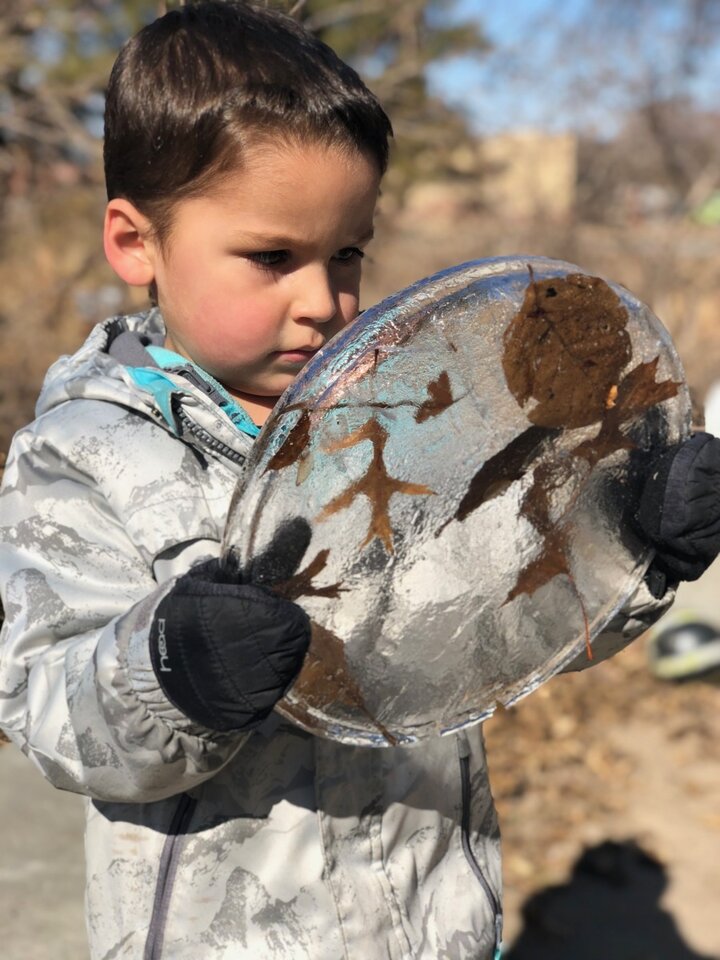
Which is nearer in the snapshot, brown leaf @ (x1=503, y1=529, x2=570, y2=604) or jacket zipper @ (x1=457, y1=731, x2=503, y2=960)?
brown leaf @ (x1=503, y1=529, x2=570, y2=604)

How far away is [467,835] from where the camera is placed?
1.77 m

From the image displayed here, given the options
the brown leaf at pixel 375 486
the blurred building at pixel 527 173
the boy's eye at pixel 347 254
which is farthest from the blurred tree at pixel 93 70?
the brown leaf at pixel 375 486

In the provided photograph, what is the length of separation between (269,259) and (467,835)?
37.4 inches

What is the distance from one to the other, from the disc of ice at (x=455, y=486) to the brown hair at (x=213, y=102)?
311 millimetres

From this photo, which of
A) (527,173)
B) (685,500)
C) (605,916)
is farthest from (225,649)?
(527,173)

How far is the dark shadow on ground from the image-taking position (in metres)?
3.47

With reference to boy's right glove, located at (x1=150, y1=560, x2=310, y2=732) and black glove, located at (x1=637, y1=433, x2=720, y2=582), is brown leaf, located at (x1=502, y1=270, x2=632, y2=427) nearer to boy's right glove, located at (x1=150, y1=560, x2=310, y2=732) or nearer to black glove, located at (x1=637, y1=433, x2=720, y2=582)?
black glove, located at (x1=637, y1=433, x2=720, y2=582)

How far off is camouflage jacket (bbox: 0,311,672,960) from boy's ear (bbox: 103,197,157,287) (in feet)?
0.39

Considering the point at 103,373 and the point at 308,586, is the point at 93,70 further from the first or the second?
the point at 308,586

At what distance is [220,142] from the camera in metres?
1.49

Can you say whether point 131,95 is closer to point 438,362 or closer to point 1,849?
point 438,362

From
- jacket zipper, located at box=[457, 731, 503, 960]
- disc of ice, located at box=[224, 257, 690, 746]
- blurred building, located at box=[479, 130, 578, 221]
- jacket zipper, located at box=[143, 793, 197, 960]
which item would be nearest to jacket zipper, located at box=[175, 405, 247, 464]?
disc of ice, located at box=[224, 257, 690, 746]

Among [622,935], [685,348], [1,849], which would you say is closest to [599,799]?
[622,935]

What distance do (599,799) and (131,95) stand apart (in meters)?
3.42
